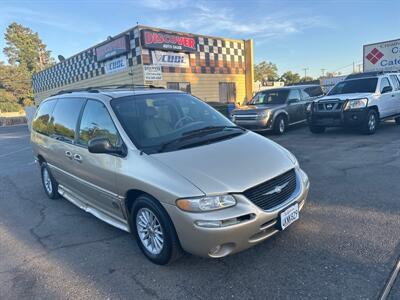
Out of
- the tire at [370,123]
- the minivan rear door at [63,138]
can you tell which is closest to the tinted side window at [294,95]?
the tire at [370,123]

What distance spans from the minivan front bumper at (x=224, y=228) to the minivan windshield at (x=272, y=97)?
29.2 feet

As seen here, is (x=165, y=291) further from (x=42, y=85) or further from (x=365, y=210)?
(x=42, y=85)

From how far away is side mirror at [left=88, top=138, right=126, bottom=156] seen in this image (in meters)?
3.10

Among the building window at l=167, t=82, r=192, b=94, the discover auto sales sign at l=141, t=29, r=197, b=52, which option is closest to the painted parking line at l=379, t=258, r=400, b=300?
the discover auto sales sign at l=141, t=29, r=197, b=52

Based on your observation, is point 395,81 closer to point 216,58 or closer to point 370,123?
point 370,123

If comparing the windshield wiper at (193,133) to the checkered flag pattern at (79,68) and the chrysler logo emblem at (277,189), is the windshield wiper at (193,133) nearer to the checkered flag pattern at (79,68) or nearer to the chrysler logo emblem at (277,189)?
the chrysler logo emblem at (277,189)

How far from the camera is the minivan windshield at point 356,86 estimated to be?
31.1 ft

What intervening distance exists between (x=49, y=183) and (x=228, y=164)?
3.77 m

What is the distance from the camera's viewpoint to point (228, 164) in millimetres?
2828

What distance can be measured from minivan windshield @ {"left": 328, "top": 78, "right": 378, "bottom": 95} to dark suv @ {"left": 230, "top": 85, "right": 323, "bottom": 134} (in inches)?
54.6

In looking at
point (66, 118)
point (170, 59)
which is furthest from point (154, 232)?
point (170, 59)

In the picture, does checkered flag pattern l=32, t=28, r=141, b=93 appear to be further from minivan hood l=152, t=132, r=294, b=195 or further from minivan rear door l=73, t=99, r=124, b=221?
minivan hood l=152, t=132, r=294, b=195

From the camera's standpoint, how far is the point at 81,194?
412 cm

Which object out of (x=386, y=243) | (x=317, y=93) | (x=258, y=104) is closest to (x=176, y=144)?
(x=386, y=243)
